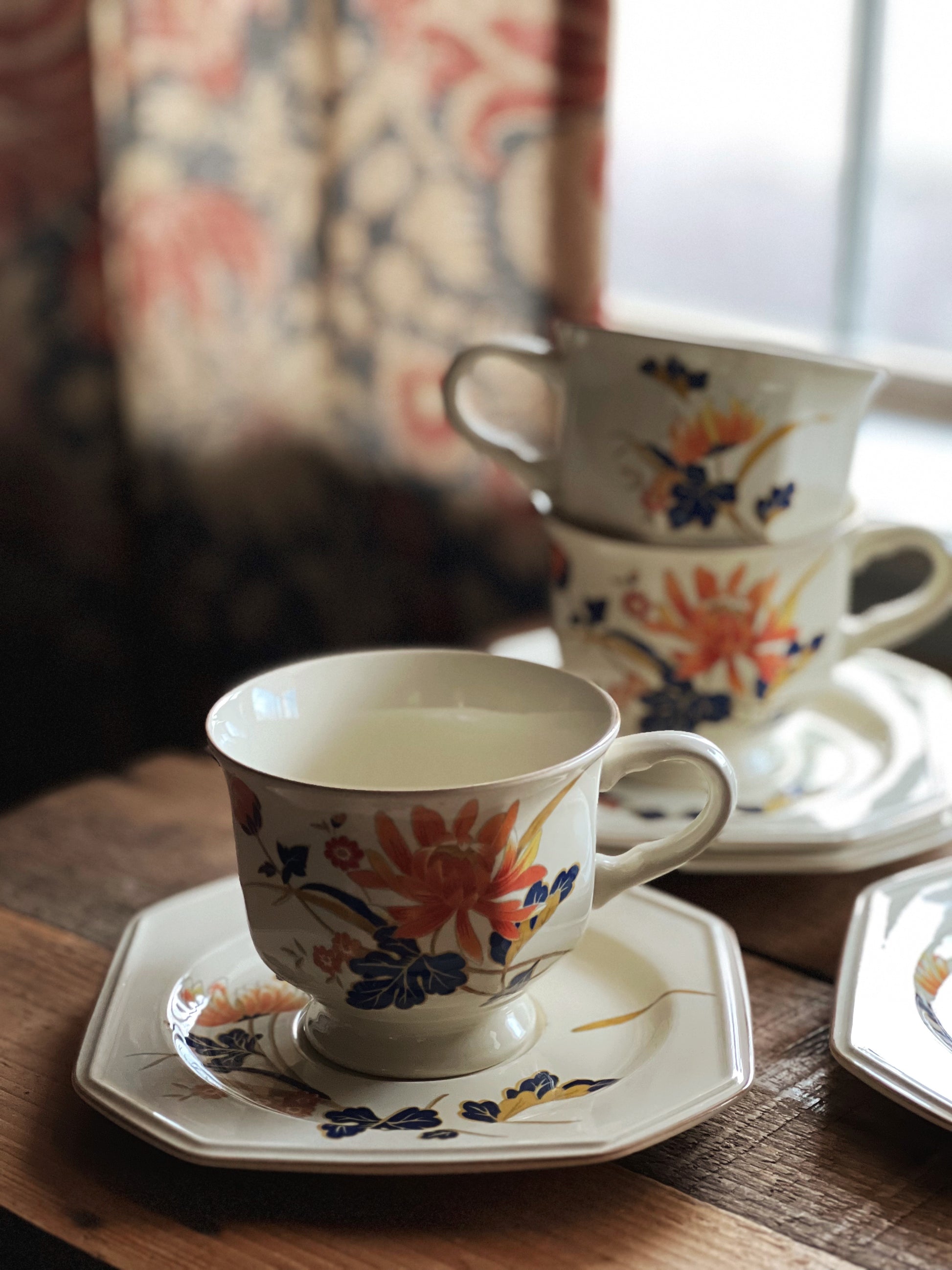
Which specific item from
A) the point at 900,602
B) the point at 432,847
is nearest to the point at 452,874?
the point at 432,847

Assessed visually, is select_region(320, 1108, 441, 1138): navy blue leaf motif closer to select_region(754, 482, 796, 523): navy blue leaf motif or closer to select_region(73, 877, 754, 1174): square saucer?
select_region(73, 877, 754, 1174): square saucer

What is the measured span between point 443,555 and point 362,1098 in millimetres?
1002

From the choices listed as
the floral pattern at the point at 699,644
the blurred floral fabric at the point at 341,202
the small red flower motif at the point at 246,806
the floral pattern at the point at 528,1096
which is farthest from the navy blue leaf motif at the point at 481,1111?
the blurred floral fabric at the point at 341,202

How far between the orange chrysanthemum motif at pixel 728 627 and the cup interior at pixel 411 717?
6.6 inches

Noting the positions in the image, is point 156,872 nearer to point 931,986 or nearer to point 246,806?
point 246,806

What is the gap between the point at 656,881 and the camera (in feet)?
1.95

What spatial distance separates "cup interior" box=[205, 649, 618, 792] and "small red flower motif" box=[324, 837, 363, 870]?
69 millimetres

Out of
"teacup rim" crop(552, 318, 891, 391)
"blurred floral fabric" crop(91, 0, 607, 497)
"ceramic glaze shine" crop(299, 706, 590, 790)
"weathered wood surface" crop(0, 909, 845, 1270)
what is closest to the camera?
"weathered wood surface" crop(0, 909, 845, 1270)

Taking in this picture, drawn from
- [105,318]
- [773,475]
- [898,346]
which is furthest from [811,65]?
[773,475]

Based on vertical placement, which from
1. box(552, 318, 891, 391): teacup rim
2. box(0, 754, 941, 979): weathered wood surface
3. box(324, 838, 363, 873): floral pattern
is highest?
box(552, 318, 891, 391): teacup rim

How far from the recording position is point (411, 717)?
0.49 metres

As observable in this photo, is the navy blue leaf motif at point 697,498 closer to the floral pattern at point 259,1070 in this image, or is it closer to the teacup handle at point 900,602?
the teacup handle at point 900,602

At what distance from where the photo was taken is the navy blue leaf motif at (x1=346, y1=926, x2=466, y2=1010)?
398mm

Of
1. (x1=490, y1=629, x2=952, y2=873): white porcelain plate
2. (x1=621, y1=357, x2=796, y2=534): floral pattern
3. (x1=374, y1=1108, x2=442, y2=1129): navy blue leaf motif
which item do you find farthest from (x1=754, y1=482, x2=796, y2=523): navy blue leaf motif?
(x1=374, y1=1108, x2=442, y2=1129): navy blue leaf motif
